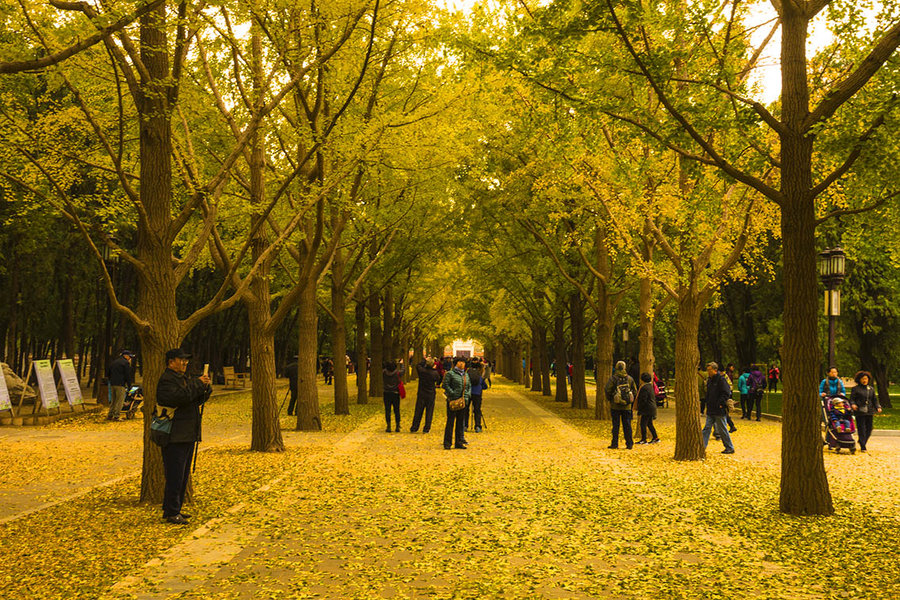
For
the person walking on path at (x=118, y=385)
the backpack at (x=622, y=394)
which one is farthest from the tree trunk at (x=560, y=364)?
the person walking on path at (x=118, y=385)

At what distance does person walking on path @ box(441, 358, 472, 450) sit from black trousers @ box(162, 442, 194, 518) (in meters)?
8.59

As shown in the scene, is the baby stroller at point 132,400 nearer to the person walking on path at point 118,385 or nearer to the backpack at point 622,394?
the person walking on path at point 118,385

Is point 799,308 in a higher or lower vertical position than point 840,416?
higher

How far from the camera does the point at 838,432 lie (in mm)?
18047

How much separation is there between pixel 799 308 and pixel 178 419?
735 cm

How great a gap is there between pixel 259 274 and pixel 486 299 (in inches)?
1063

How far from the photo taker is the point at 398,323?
43.1 metres

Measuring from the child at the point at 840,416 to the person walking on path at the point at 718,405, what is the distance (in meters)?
2.51

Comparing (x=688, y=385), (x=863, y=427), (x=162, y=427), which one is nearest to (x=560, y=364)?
Result: (x=863, y=427)

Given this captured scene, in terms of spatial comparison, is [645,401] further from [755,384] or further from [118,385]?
[118,385]

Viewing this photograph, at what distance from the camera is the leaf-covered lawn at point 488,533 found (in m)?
6.78

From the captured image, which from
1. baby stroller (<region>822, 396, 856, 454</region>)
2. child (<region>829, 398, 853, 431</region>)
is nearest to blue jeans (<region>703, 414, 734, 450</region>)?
baby stroller (<region>822, 396, 856, 454</region>)

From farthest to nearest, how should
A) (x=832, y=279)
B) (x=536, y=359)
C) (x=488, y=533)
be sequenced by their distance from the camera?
(x=536, y=359)
(x=832, y=279)
(x=488, y=533)

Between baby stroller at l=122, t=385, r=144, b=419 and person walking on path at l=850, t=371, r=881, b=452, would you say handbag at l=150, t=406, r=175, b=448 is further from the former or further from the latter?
baby stroller at l=122, t=385, r=144, b=419
